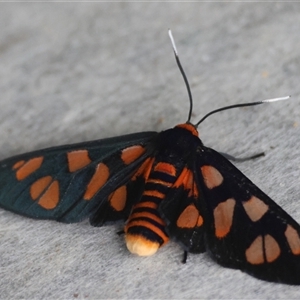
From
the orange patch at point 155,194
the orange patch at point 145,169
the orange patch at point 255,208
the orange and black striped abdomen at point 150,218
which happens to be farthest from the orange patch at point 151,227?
the orange patch at point 255,208

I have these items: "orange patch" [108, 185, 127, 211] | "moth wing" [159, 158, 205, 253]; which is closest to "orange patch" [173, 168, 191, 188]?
"moth wing" [159, 158, 205, 253]

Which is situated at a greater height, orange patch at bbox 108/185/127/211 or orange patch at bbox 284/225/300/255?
orange patch at bbox 108/185/127/211

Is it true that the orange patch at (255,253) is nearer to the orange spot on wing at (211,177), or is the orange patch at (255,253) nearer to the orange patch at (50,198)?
the orange spot on wing at (211,177)

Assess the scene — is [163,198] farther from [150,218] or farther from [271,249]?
[271,249]

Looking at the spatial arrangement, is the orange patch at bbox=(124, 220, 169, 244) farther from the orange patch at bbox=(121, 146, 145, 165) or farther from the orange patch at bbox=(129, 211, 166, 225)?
the orange patch at bbox=(121, 146, 145, 165)

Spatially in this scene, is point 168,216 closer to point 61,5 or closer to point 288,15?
point 288,15

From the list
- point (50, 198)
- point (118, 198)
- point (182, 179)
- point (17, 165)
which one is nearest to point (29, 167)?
point (17, 165)
